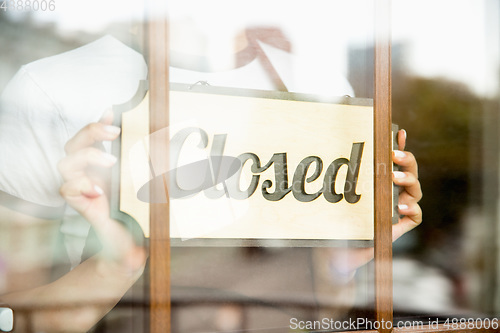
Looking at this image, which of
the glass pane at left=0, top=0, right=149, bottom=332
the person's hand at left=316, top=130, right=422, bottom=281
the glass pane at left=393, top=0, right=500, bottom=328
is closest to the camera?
the glass pane at left=0, top=0, right=149, bottom=332

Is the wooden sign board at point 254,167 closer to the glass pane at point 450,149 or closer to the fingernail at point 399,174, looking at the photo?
the fingernail at point 399,174

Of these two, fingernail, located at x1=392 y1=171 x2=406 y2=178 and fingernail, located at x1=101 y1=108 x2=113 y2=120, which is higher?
fingernail, located at x1=101 y1=108 x2=113 y2=120

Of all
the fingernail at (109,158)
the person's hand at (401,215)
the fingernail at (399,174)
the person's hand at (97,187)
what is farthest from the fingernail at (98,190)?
the fingernail at (399,174)

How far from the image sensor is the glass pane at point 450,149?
2.36 m

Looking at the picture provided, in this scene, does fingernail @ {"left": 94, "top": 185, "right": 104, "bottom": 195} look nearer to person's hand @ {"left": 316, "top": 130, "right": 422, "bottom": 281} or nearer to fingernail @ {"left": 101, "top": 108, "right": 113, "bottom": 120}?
fingernail @ {"left": 101, "top": 108, "right": 113, "bottom": 120}

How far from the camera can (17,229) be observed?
1794 mm

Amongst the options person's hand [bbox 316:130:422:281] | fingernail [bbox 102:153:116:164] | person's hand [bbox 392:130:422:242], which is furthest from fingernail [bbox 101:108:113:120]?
person's hand [bbox 392:130:422:242]

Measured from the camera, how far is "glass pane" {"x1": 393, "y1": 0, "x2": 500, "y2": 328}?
236 cm

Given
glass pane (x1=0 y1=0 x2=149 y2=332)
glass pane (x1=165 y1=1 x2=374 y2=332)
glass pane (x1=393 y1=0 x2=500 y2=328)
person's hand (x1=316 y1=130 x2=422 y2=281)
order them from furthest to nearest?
glass pane (x1=393 y1=0 x2=500 y2=328) < person's hand (x1=316 y1=130 x2=422 y2=281) < glass pane (x1=165 y1=1 x2=374 y2=332) < glass pane (x1=0 y1=0 x2=149 y2=332)

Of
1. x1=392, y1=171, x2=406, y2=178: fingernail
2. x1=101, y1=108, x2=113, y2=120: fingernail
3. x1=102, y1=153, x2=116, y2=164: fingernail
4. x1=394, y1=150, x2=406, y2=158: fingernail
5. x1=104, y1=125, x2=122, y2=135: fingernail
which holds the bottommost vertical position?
x1=392, y1=171, x2=406, y2=178: fingernail

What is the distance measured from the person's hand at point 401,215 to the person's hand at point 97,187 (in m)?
0.90

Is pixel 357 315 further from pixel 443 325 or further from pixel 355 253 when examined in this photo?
pixel 443 325

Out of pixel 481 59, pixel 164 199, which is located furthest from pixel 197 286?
pixel 481 59

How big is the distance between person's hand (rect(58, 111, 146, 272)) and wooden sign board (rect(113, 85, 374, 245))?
5 centimetres
